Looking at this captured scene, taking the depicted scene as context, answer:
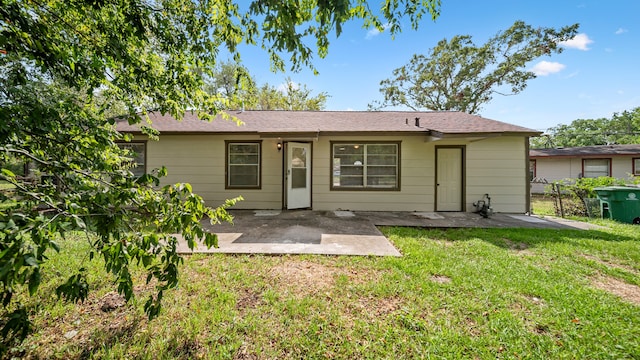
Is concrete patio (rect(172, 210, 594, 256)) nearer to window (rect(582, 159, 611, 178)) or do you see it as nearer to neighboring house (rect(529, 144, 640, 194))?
neighboring house (rect(529, 144, 640, 194))

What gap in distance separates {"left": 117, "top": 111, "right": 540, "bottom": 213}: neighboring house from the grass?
380 cm

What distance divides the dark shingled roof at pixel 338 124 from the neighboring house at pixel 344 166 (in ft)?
0.21

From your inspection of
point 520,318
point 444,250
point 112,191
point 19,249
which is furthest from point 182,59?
point 444,250

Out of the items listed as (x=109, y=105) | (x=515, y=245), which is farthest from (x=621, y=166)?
(x=109, y=105)

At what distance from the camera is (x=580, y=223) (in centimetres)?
617

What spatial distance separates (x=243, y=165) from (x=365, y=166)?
3955 millimetres

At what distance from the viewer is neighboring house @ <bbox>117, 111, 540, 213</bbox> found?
7.26 metres

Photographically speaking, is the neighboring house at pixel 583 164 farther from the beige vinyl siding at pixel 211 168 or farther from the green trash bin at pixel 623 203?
the beige vinyl siding at pixel 211 168

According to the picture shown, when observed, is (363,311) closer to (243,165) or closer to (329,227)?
(329,227)

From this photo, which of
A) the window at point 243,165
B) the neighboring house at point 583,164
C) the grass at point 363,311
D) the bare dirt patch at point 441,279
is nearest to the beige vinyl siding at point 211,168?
the window at point 243,165

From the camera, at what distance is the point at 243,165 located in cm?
772

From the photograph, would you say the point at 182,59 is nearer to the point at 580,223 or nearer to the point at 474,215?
the point at 474,215

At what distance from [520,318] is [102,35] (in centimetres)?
486

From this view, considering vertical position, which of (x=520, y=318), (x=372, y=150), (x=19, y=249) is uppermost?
(x=372, y=150)
